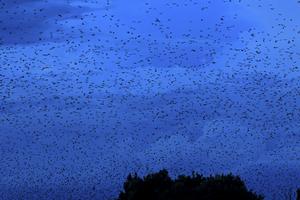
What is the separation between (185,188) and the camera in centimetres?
4706

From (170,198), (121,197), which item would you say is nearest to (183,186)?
(170,198)

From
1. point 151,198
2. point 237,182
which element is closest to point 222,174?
point 237,182

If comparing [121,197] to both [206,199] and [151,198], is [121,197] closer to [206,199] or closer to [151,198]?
[151,198]

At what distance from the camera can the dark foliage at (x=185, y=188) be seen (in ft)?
151

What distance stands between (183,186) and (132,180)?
3.52 meters

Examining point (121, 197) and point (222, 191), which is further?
point (121, 197)

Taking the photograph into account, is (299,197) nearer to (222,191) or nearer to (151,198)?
(222,191)

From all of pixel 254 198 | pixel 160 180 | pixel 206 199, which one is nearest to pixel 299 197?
pixel 254 198

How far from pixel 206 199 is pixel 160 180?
13.2 feet

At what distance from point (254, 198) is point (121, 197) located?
8763 mm

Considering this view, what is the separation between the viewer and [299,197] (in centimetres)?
4594

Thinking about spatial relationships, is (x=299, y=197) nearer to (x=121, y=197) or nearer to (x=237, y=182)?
(x=237, y=182)

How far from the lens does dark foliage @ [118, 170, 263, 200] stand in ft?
151

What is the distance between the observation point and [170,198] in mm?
46781
